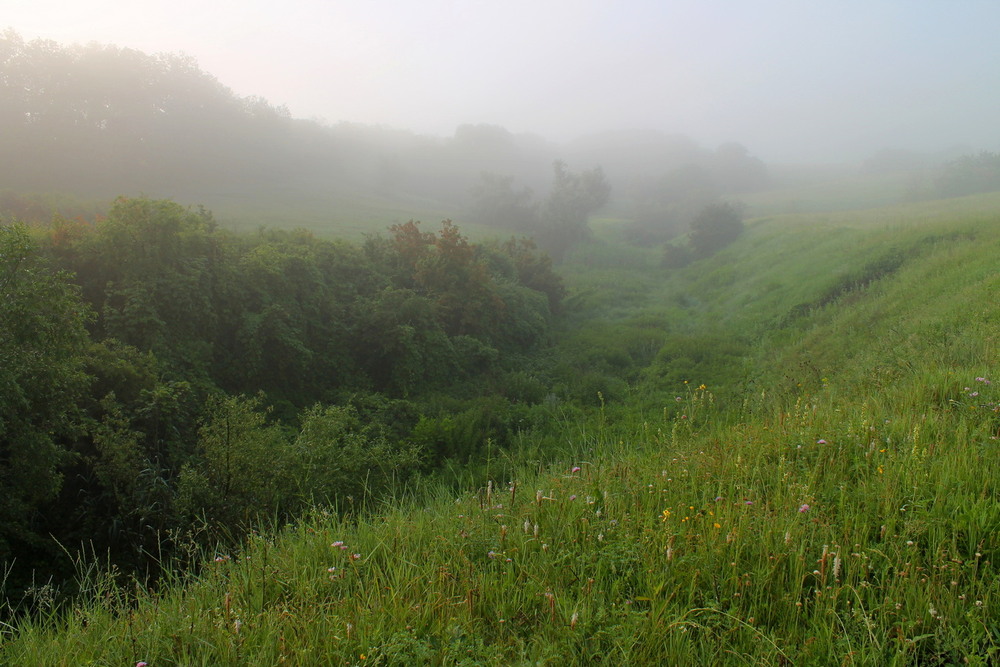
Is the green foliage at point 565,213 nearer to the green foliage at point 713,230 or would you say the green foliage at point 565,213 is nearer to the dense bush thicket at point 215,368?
the green foliage at point 713,230

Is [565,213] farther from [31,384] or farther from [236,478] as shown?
[31,384]

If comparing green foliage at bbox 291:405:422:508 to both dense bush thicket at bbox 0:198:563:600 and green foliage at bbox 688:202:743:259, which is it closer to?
dense bush thicket at bbox 0:198:563:600

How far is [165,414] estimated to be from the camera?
360 inches

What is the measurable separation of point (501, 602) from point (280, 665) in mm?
957

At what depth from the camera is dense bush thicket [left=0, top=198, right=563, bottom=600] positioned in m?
6.66

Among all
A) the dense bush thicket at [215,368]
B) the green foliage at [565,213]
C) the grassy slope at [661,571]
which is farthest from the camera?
the green foliage at [565,213]

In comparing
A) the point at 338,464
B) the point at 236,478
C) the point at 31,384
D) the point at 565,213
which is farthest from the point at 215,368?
the point at 565,213

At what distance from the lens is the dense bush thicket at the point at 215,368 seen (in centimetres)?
666

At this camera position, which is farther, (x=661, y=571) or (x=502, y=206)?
(x=502, y=206)

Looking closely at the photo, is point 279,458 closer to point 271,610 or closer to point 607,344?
point 271,610

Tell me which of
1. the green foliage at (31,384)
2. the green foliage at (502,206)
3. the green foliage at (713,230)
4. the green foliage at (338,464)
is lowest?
the green foliage at (338,464)

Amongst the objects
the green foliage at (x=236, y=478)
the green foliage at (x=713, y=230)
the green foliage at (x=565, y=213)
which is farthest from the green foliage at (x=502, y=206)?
the green foliage at (x=236, y=478)

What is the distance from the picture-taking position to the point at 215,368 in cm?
1296

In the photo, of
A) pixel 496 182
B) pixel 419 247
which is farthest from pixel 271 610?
pixel 496 182
